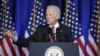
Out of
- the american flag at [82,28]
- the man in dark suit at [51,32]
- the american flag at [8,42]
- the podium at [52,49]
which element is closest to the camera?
the podium at [52,49]

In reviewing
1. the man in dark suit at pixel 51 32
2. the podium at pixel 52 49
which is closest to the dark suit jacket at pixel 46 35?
the man in dark suit at pixel 51 32

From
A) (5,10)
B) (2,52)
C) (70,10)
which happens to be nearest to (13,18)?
(5,10)

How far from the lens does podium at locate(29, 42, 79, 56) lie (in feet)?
7.29

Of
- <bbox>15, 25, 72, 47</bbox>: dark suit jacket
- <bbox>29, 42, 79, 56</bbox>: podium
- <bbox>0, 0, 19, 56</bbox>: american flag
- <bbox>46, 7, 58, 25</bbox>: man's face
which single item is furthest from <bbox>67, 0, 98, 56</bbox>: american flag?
<bbox>29, 42, 79, 56</bbox>: podium

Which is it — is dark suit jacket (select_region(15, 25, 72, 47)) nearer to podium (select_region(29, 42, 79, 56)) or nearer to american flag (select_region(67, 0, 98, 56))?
podium (select_region(29, 42, 79, 56))

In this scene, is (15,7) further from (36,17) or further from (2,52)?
(2,52)

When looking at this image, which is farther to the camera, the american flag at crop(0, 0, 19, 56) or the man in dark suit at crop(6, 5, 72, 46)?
the american flag at crop(0, 0, 19, 56)

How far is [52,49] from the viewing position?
7.29 ft

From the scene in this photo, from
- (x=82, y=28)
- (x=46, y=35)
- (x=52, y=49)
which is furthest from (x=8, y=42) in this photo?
(x=52, y=49)

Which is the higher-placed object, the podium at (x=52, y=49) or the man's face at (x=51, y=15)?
the man's face at (x=51, y=15)

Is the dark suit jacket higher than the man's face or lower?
lower

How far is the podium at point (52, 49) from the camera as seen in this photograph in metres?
2.22

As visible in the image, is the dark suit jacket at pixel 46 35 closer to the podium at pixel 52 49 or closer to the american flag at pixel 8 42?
the podium at pixel 52 49

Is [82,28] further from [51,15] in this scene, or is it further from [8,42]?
[51,15]
